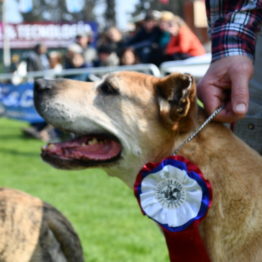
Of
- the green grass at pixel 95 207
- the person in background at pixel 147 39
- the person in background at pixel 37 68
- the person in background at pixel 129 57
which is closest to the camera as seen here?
the green grass at pixel 95 207

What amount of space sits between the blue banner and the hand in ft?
30.6

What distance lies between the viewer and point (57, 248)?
130 inches

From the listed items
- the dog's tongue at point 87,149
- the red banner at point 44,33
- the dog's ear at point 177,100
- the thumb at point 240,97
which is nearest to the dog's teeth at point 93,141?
the dog's tongue at point 87,149

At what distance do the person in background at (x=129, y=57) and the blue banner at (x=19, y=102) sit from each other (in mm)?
2121

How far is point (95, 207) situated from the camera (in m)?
6.09

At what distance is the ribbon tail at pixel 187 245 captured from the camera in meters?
2.53

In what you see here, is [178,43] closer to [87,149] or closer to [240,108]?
[87,149]

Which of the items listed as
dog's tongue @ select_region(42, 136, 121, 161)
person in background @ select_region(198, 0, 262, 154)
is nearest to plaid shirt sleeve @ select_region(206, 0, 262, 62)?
person in background @ select_region(198, 0, 262, 154)

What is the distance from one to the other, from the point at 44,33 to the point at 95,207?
29395 mm

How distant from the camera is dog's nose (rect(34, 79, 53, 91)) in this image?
109 inches

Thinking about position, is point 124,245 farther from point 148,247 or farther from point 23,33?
point 23,33

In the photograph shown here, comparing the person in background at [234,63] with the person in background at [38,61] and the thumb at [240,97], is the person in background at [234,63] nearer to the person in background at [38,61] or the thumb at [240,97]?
the thumb at [240,97]

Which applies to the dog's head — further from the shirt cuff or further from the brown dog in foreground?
the shirt cuff

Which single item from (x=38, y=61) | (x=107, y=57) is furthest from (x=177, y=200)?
(x=38, y=61)
